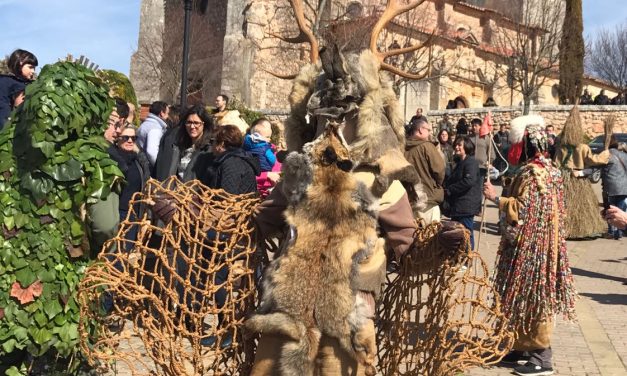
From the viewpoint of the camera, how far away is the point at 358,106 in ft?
13.7

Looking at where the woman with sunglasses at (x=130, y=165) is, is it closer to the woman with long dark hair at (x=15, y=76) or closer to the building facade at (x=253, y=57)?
the woman with long dark hair at (x=15, y=76)

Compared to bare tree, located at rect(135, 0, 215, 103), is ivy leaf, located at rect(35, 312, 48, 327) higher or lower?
lower

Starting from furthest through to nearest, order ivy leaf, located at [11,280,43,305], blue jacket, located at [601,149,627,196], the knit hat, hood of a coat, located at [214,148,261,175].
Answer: blue jacket, located at [601,149,627,196] < hood of a coat, located at [214,148,261,175] < the knit hat < ivy leaf, located at [11,280,43,305]

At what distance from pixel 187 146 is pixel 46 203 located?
12.4ft

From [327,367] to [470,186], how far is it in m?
7.41

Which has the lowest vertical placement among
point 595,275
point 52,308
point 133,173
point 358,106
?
point 595,275

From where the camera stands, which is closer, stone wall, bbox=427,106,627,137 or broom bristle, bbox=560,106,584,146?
broom bristle, bbox=560,106,584,146

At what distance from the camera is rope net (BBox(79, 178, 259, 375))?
13.5 feet

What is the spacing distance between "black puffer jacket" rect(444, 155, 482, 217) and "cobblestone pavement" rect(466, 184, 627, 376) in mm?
1441

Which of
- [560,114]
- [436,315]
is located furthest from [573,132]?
[560,114]

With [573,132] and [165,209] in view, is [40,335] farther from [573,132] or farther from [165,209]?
[573,132]

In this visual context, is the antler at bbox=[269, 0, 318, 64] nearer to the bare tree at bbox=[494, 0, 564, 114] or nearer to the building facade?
the building facade

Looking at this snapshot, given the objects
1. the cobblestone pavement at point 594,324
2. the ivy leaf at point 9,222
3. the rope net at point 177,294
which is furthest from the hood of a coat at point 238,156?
the ivy leaf at point 9,222

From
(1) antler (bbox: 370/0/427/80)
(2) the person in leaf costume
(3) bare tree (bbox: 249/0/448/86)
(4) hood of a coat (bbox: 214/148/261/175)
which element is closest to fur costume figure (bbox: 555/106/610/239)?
(3) bare tree (bbox: 249/0/448/86)
